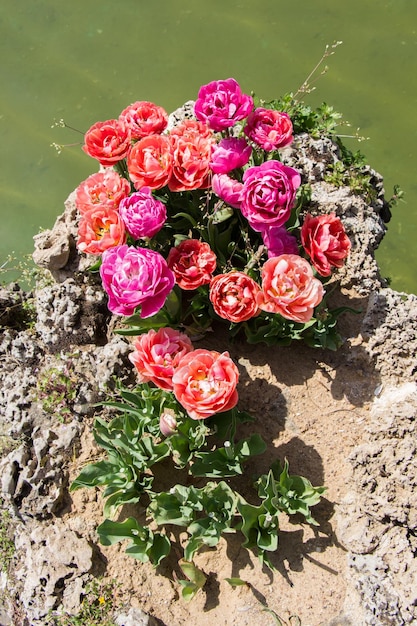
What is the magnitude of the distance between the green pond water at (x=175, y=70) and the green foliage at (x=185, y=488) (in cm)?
201

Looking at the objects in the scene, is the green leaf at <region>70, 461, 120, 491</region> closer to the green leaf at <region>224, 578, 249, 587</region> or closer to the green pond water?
the green leaf at <region>224, 578, 249, 587</region>

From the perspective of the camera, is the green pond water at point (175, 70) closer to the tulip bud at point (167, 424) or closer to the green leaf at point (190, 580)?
the tulip bud at point (167, 424)

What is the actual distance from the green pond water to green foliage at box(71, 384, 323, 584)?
6.59 ft

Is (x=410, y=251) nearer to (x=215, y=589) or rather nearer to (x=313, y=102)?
(x=313, y=102)

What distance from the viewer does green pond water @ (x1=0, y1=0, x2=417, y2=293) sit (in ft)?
12.8

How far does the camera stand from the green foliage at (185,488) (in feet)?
7.11

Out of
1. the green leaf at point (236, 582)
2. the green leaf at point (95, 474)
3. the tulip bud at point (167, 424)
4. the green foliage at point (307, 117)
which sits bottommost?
the green leaf at point (236, 582)

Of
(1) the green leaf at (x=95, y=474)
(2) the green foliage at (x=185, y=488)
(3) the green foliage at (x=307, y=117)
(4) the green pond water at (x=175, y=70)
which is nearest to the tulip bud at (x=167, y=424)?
(2) the green foliage at (x=185, y=488)

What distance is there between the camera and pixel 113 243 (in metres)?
2.14

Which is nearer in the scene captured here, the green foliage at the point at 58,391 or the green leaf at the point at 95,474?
the green leaf at the point at 95,474

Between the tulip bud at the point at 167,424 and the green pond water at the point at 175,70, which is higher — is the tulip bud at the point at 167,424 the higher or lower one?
the lower one

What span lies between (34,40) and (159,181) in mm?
2780

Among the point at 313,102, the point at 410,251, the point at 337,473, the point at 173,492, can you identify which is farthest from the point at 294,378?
the point at 313,102

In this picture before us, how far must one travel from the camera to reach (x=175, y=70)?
406 cm
